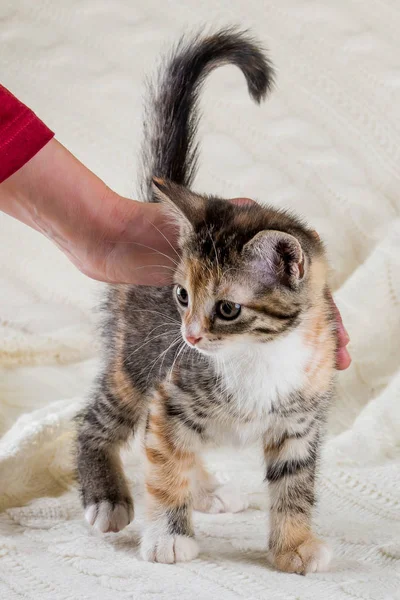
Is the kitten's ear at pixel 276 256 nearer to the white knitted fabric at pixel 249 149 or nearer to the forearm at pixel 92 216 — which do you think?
the forearm at pixel 92 216

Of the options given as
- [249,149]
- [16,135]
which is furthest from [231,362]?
[249,149]

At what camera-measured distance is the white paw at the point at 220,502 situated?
1.88m

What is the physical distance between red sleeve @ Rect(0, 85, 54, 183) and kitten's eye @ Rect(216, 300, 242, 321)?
451 mm

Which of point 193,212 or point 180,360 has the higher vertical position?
point 193,212

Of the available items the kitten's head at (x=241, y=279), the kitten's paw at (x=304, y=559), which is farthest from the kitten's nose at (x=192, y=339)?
the kitten's paw at (x=304, y=559)

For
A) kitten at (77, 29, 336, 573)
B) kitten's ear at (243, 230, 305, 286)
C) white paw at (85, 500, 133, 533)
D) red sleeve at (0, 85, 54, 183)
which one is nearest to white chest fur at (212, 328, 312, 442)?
kitten at (77, 29, 336, 573)

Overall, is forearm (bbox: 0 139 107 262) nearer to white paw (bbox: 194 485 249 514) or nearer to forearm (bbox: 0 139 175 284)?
forearm (bbox: 0 139 175 284)

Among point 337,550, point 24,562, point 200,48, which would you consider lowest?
point 24,562

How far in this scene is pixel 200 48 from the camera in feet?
6.05

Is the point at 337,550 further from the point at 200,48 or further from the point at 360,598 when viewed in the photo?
the point at 200,48

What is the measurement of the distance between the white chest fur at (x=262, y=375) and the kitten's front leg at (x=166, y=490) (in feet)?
0.39

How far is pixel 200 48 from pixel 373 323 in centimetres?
100

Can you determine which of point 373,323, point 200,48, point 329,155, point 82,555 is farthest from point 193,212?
point 329,155

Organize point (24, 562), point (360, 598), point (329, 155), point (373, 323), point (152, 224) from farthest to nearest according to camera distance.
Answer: point (329, 155), point (373, 323), point (152, 224), point (24, 562), point (360, 598)
